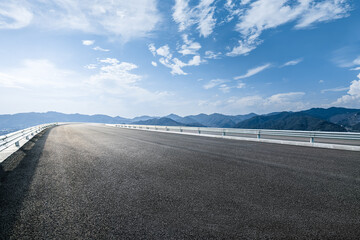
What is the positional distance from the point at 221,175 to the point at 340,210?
2.80 m

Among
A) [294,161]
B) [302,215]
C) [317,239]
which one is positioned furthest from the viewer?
[294,161]

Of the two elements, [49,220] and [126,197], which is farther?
[126,197]

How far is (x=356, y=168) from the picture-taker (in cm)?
645

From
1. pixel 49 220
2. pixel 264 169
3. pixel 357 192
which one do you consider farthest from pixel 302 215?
pixel 49 220

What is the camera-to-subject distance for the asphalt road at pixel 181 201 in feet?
9.42

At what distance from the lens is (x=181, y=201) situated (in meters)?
3.92

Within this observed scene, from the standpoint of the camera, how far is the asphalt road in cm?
287

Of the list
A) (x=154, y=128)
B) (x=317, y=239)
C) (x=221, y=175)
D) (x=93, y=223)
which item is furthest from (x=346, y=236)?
(x=154, y=128)

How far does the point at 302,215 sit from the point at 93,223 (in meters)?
3.45

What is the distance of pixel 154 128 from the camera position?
33.3 metres

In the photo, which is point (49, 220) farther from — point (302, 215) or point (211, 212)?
point (302, 215)

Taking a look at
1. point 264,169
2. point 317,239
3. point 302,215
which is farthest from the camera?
point 264,169

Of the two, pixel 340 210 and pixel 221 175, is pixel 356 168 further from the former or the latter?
pixel 221 175

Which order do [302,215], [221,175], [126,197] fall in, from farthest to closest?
[221,175] < [126,197] < [302,215]
